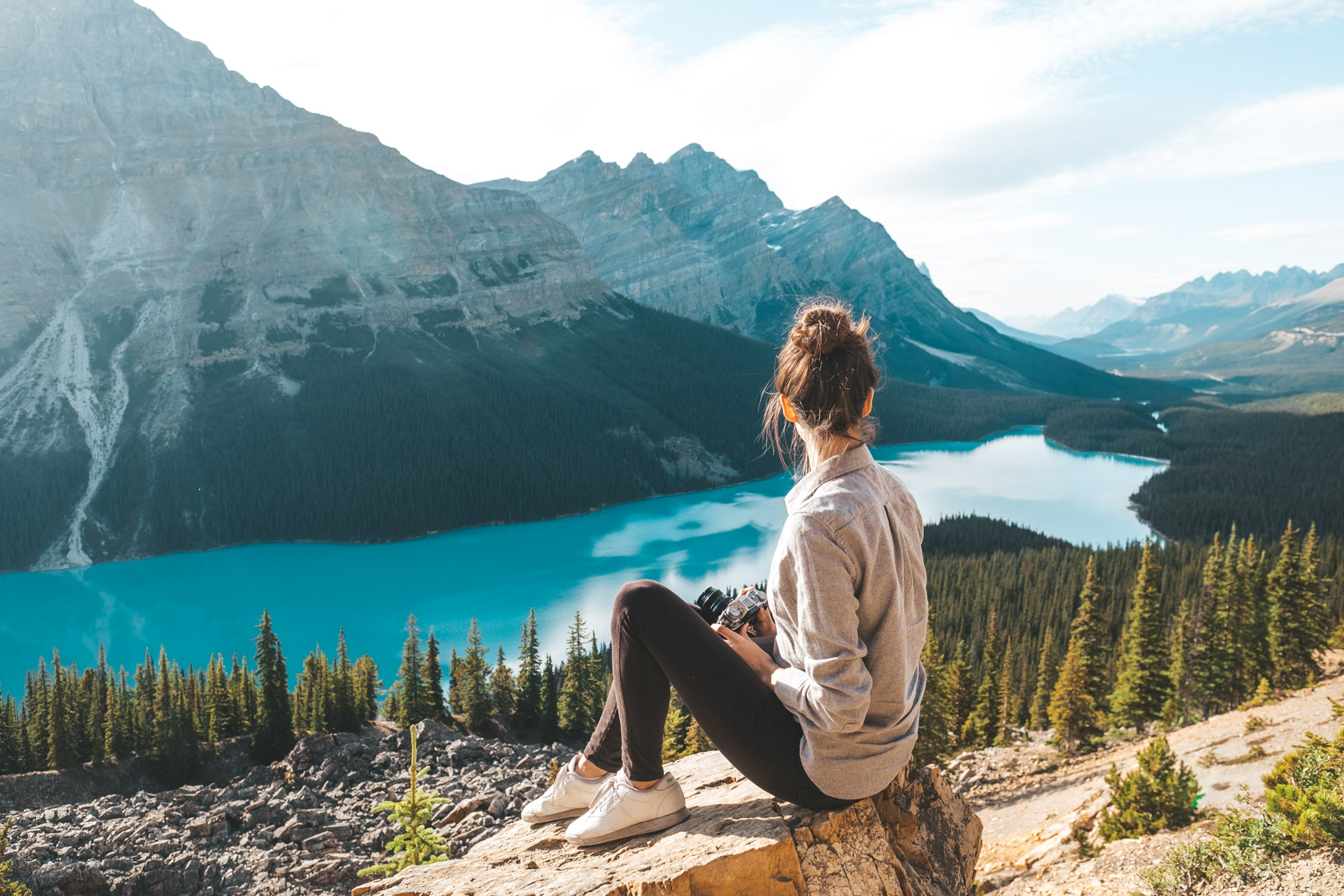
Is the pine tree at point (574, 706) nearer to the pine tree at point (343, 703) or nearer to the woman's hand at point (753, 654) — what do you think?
the pine tree at point (343, 703)

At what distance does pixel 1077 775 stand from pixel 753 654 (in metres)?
18.9

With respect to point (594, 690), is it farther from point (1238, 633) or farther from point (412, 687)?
point (1238, 633)

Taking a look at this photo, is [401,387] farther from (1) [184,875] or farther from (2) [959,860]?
(2) [959,860]

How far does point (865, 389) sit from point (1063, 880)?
780 cm

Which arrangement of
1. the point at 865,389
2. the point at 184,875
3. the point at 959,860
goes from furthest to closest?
1. the point at 184,875
2. the point at 959,860
3. the point at 865,389

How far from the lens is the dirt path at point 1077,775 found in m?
11.5

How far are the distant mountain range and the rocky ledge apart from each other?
61134mm

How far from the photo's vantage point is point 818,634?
3016 millimetres

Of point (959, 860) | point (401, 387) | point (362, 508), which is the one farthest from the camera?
point (401, 387)

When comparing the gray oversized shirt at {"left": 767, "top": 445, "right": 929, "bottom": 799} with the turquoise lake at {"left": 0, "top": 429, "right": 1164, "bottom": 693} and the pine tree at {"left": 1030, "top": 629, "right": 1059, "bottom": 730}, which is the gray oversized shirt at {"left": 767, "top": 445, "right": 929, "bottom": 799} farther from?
the turquoise lake at {"left": 0, "top": 429, "right": 1164, "bottom": 693}

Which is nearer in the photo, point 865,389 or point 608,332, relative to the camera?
point 865,389

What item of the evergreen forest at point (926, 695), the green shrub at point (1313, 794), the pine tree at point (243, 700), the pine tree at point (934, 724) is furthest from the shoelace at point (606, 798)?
A: the pine tree at point (243, 700)

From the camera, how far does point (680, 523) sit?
83062 mm

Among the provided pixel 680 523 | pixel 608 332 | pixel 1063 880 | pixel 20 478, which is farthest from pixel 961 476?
pixel 20 478
